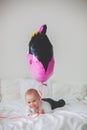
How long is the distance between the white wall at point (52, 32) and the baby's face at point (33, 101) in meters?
1.01

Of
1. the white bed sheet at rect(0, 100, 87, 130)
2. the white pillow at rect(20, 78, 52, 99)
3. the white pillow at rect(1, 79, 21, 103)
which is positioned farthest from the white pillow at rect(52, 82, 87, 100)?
the white bed sheet at rect(0, 100, 87, 130)

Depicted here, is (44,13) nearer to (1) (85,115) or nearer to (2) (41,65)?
(2) (41,65)

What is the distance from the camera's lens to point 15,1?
9.48 feet

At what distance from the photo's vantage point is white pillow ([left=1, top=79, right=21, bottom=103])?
8.80 feet

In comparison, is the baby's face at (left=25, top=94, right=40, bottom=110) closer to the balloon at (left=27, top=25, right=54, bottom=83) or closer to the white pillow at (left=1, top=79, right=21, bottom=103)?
the balloon at (left=27, top=25, right=54, bottom=83)

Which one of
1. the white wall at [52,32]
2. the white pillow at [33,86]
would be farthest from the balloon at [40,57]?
the white wall at [52,32]

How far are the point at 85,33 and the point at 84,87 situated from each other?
0.63 meters

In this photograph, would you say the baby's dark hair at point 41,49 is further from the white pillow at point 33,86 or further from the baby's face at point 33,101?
the white pillow at point 33,86

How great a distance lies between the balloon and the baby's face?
16 centimetres

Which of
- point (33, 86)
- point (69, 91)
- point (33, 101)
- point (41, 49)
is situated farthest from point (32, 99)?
point (69, 91)

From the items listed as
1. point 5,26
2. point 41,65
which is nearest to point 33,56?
point 41,65

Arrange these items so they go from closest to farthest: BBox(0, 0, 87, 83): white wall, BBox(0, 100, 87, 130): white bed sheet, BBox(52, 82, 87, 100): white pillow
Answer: BBox(0, 100, 87, 130): white bed sheet → BBox(52, 82, 87, 100): white pillow → BBox(0, 0, 87, 83): white wall

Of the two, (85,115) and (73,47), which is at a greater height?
(73,47)

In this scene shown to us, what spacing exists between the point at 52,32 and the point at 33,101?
1176 mm
